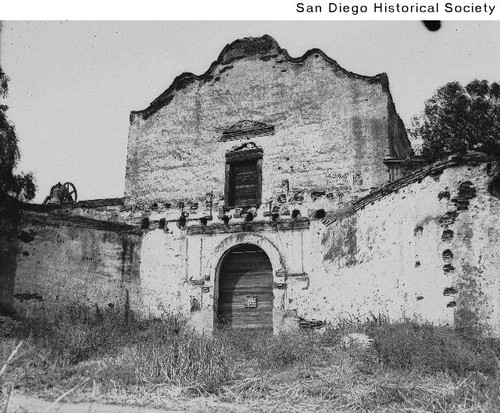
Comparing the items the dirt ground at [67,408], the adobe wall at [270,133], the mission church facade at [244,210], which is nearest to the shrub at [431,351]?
the mission church facade at [244,210]

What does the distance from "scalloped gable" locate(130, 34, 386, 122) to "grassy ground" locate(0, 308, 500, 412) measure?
792 centimetres

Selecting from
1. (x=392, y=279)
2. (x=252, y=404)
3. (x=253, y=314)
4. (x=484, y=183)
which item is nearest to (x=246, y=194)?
(x=253, y=314)

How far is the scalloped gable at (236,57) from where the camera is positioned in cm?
1556

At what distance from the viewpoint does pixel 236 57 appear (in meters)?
16.2

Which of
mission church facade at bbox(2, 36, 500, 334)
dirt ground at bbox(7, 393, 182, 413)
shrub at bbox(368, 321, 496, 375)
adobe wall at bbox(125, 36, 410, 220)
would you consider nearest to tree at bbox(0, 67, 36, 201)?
mission church facade at bbox(2, 36, 500, 334)

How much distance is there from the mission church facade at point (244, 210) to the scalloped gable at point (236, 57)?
0.03 meters

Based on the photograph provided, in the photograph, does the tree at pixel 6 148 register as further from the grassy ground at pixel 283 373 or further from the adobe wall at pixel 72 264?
the grassy ground at pixel 283 373

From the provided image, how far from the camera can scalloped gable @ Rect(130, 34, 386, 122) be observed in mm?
15562

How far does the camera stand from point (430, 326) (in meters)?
9.62

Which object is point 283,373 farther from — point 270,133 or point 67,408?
point 270,133

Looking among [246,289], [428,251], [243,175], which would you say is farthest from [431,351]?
[243,175]

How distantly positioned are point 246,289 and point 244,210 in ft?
6.44
